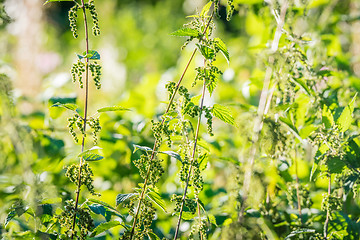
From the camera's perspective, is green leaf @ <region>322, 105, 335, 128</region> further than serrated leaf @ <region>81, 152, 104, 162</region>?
Yes

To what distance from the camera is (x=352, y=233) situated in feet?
2.81

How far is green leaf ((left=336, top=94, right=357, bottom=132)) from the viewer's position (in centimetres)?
76

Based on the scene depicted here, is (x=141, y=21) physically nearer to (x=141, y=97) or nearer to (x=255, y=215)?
(x=141, y=97)

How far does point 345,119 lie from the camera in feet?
2.55

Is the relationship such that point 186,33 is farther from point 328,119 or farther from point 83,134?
point 328,119

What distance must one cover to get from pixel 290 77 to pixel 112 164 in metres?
0.69

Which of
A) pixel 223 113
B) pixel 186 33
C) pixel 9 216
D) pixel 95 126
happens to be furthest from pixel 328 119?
pixel 9 216

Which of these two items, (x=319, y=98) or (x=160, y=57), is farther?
(x=160, y=57)

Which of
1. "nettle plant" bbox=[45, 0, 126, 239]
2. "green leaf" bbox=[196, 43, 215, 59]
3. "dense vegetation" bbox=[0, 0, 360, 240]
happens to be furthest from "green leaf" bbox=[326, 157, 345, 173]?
"nettle plant" bbox=[45, 0, 126, 239]

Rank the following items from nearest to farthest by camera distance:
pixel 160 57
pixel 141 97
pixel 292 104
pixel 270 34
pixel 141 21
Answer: pixel 292 104, pixel 270 34, pixel 141 97, pixel 160 57, pixel 141 21

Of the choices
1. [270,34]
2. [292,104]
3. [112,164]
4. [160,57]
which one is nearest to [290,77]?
[292,104]

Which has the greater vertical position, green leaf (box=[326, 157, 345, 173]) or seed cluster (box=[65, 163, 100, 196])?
green leaf (box=[326, 157, 345, 173])

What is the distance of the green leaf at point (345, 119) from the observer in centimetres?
76

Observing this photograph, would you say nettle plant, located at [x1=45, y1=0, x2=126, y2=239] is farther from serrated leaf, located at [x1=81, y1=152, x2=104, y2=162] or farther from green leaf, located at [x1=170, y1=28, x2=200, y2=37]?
green leaf, located at [x1=170, y1=28, x2=200, y2=37]
